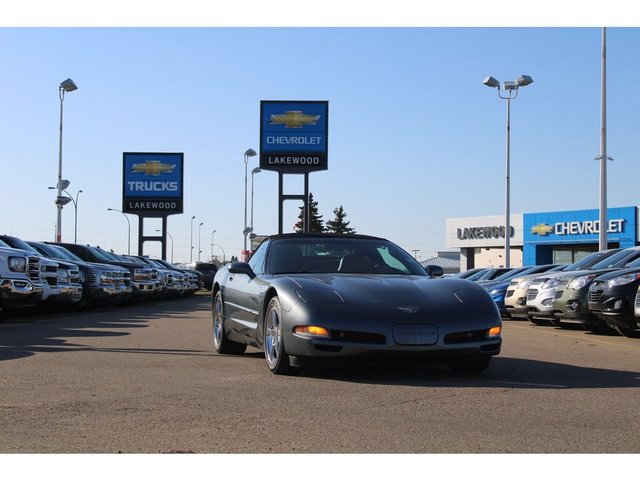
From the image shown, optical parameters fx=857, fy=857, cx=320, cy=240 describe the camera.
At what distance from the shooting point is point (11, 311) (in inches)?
688

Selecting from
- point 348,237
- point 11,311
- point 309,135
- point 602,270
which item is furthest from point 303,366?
point 309,135

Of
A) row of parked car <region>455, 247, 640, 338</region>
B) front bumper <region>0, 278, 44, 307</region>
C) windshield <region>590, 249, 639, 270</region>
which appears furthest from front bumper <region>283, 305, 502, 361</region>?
front bumper <region>0, 278, 44, 307</region>

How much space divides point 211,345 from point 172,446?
6.33 metres

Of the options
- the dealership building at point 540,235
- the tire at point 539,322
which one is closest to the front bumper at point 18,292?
the tire at point 539,322

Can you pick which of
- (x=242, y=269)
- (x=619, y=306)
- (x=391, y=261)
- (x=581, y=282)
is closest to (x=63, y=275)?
(x=242, y=269)

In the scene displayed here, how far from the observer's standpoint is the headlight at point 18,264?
46.4 feet

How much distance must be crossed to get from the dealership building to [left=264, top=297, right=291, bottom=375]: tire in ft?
161

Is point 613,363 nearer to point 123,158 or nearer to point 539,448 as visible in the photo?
point 539,448

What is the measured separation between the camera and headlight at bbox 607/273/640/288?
12205 mm

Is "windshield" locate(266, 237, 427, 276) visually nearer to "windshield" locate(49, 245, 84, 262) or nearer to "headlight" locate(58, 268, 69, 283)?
"headlight" locate(58, 268, 69, 283)

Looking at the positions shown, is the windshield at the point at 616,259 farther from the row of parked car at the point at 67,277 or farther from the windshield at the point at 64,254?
the windshield at the point at 64,254

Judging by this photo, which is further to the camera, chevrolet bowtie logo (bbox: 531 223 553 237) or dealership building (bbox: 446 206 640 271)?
chevrolet bowtie logo (bbox: 531 223 553 237)

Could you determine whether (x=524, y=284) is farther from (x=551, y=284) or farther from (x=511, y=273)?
(x=511, y=273)

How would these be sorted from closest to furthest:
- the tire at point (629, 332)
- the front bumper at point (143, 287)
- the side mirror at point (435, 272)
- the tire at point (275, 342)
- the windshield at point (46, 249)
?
the tire at point (275, 342) → the side mirror at point (435, 272) → the tire at point (629, 332) → the windshield at point (46, 249) → the front bumper at point (143, 287)
